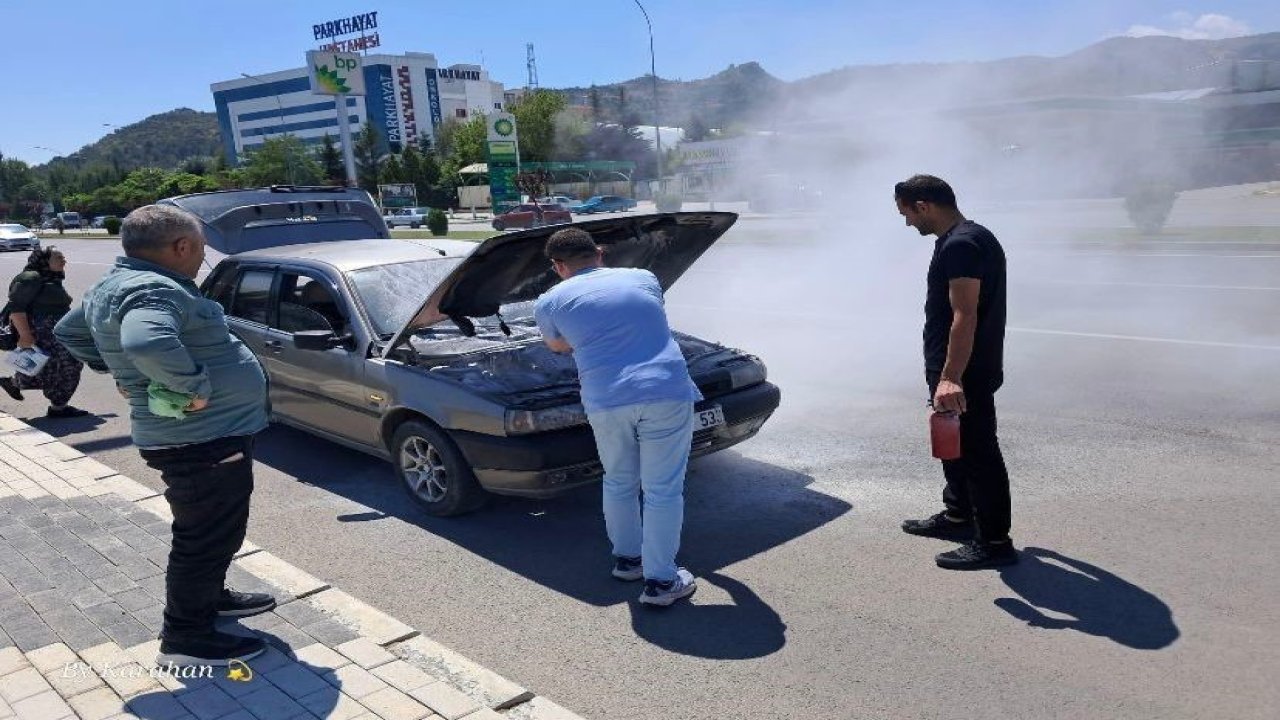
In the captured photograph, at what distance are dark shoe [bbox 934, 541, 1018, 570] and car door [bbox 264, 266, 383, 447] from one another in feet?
10.4

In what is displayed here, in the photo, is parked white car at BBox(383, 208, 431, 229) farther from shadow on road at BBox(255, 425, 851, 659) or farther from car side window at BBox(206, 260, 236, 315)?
shadow on road at BBox(255, 425, 851, 659)

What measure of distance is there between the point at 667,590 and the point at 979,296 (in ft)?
6.03

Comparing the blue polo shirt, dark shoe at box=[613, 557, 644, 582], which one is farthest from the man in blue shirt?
dark shoe at box=[613, 557, 644, 582]

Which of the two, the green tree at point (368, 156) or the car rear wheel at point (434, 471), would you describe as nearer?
the car rear wheel at point (434, 471)

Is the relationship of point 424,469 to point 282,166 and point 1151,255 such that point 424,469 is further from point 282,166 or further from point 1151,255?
point 282,166

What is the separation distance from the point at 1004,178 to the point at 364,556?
19616mm

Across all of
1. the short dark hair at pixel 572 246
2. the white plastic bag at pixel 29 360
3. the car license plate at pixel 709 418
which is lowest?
the car license plate at pixel 709 418

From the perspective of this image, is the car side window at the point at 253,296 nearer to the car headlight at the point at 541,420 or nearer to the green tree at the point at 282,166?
the car headlight at the point at 541,420

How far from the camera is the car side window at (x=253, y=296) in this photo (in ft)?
21.0

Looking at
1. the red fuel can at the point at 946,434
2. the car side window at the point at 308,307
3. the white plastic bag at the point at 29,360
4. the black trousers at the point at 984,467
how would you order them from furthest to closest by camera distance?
the white plastic bag at the point at 29,360 → the car side window at the point at 308,307 → the black trousers at the point at 984,467 → the red fuel can at the point at 946,434

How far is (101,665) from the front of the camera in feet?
11.3

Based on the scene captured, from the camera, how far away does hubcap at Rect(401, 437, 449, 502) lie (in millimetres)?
5027

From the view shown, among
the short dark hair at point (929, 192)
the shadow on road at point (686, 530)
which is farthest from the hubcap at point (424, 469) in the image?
the short dark hair at point (929, 192)

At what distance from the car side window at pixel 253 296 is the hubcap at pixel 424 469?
1957 millimetres
